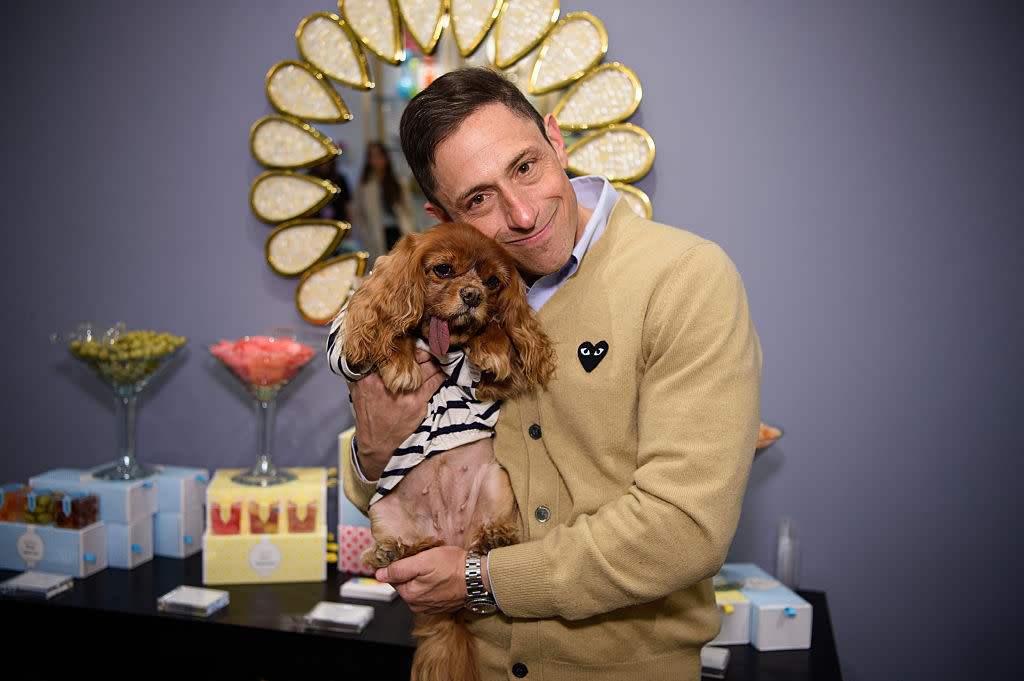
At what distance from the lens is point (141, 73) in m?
3.12

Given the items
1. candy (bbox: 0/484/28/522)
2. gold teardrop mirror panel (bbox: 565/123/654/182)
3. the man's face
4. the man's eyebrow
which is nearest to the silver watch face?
the man's face

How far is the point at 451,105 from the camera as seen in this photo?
146 cm

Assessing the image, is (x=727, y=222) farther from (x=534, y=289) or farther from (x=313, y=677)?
(x=313, y=677)

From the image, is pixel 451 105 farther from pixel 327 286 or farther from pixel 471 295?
pixel 327 286

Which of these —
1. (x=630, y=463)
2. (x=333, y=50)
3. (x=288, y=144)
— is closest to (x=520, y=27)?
(x=333, y=50)

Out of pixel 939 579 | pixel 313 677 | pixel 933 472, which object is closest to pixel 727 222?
pixel 933 472

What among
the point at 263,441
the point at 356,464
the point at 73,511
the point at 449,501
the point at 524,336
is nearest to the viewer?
the point at 524,336

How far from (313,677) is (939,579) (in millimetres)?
2134

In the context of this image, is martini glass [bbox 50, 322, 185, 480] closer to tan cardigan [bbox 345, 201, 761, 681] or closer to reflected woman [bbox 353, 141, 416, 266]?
reflected woman [bbox 353, 141, 416, 266]

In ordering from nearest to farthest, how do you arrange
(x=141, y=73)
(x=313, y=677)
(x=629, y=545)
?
1. (x=629, y=545)
2. (x=313, y=677)
3. (x=141, y=73)

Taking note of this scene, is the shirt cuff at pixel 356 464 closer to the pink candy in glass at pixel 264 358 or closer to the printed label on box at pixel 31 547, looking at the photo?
the pink candy in glass at pixel 264 358

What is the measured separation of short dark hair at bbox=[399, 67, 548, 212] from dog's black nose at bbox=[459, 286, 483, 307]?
24 cm

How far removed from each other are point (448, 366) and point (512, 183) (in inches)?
17.1

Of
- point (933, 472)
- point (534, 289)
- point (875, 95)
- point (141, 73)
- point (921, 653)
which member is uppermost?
point (141, 73)
